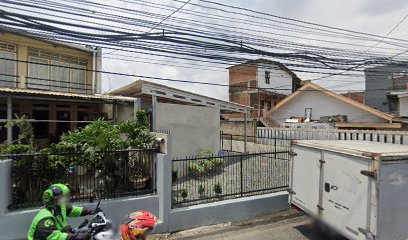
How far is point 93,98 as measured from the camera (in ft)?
38.5

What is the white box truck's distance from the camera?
395cm

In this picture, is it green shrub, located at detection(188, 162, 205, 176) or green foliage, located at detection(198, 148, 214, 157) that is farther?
green foliage, located at detection(198, 148, 214, 157)

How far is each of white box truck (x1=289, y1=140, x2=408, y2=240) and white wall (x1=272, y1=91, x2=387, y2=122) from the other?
17.2m

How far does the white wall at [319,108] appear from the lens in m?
Answer: 20.9

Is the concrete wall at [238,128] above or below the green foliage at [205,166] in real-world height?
above

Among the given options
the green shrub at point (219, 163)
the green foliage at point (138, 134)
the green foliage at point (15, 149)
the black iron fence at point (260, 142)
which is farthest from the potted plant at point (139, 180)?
the black iron fence at point (260, 142)

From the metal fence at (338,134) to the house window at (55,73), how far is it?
10959 millimetres

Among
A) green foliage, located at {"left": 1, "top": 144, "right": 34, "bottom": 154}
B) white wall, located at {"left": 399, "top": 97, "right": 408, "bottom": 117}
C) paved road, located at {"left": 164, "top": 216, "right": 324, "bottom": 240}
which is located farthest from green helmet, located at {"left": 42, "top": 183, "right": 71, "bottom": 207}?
white wall, located at {"left": 399, "top": 97, "right": 408, "bottom": 117}

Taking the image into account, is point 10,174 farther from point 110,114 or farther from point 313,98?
point 313,98

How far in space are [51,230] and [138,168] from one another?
10.7 ft

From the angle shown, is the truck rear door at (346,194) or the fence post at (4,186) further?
the fence post at (4,186)

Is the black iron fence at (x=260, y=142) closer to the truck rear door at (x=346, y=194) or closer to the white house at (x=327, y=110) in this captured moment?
the truck rear door at (x=346, y=194)

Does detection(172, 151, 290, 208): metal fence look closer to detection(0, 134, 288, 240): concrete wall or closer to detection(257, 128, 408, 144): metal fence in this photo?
detection(0, 134, 288, 240): concrete wall

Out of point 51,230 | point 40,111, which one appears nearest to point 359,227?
point 51,230
